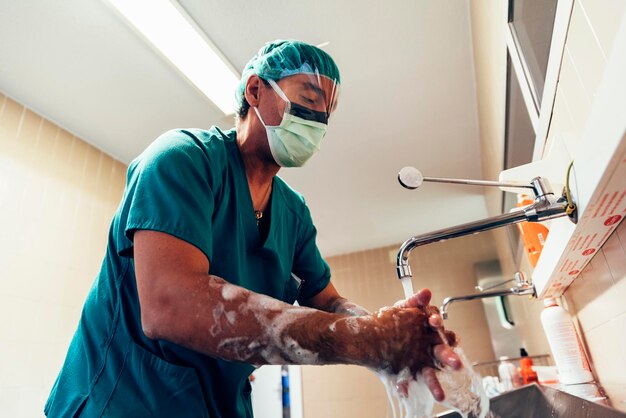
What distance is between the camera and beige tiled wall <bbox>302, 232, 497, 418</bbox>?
4.35 meters

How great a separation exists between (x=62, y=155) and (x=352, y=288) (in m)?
3.48

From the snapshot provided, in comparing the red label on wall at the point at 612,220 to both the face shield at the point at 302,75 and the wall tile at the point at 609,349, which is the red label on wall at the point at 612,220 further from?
the face shield at the point at 302,75

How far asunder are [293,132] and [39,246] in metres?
1.79

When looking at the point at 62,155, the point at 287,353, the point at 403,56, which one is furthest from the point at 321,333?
the point at 62,155

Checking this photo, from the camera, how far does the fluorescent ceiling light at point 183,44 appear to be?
1638 millimetres

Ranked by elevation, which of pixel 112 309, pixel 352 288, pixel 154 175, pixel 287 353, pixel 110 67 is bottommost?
pixel 287 353

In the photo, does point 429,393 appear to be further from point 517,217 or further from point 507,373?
point 507,373

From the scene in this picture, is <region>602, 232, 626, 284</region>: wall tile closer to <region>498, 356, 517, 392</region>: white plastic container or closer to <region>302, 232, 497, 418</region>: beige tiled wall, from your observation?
<region>498, 356, 517, 392</region>: white plastic container

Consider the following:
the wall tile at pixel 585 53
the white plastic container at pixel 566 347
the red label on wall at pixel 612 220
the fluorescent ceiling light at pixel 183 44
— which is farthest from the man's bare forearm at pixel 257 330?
the fluorescent ceiling light at pixel 183 44

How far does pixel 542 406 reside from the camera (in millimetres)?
1142

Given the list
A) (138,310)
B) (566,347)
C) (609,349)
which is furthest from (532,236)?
(138,310)

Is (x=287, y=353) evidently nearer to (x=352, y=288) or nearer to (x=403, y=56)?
(x=403, y=56)

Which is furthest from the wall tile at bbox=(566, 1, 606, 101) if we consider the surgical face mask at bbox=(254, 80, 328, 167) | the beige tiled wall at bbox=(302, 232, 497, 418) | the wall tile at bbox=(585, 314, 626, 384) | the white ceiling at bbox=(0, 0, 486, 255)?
the beige tiled wall at bbox=(302, 232, 497, 418)

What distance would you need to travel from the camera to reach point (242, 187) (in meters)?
0.92
